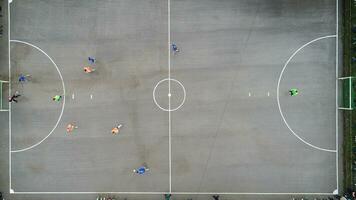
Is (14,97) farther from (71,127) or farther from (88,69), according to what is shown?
(88,69)

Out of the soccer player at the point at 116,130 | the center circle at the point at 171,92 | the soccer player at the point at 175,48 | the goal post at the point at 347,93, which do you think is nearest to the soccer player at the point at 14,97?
the soccer player at the point at 116,130

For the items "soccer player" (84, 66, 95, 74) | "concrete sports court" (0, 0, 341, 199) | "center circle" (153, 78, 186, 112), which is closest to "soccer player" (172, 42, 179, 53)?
"concrete sports court" (0, 0, 341, 199)

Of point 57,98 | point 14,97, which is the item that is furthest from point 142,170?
point 14,97

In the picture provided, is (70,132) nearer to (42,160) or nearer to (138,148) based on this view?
(42,160)

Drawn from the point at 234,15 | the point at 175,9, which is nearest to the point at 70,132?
the point at 175,9

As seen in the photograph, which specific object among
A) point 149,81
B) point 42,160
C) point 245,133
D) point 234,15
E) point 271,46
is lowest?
point 42,160

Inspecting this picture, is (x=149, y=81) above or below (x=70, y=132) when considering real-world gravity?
above

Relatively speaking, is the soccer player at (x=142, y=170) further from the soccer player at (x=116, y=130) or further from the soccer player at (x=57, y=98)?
the soccer player at (x=57, y=98)

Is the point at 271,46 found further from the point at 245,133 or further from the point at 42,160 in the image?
the point at 42,160
